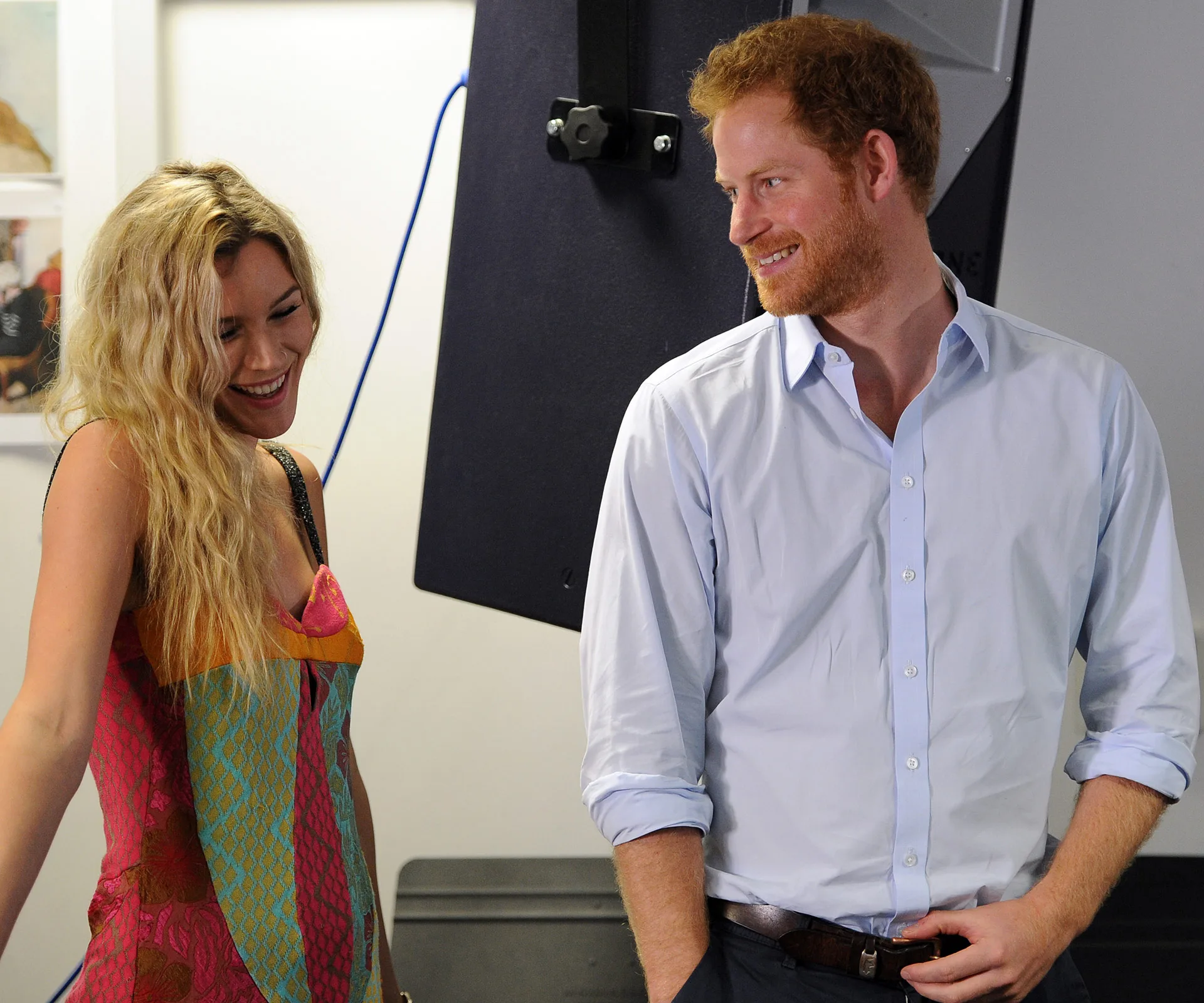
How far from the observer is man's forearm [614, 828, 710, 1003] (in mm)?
1049

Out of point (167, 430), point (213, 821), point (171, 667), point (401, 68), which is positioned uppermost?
point (401, 68)

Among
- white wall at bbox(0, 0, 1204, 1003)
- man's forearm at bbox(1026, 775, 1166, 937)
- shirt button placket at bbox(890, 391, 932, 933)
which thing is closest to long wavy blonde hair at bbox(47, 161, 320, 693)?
shirt button placket at bbox(890, 391, 932, 933)

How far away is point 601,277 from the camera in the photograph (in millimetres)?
1353

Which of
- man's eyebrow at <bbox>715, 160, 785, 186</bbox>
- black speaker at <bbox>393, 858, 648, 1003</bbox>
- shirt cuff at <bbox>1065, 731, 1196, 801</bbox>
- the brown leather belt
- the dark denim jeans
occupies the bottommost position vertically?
black speaker at <bbox>393, 858, 648, 1003</bbox>

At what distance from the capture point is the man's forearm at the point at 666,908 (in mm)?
1049

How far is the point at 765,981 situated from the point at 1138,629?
1.65 ft

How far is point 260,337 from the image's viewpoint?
1184mm

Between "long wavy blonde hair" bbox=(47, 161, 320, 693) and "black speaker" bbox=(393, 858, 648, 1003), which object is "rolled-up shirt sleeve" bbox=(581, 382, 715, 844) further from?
"black speaker" bbox=(393, 858, 648, 1003)

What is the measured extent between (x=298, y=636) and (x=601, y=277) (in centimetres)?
54

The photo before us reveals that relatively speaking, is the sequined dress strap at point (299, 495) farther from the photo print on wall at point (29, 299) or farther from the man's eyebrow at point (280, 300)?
the photo print on wall at point (29, 299)

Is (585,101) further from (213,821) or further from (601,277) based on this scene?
(213,821)

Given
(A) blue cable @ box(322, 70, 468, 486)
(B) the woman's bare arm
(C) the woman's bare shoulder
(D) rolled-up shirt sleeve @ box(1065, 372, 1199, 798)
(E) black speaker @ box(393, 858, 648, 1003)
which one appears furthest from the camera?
(A) blue cable @ box(322, 70, 468, 486)

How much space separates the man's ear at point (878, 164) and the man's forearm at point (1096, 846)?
0.62 meters

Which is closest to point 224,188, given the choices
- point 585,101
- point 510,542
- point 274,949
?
point 585,101
